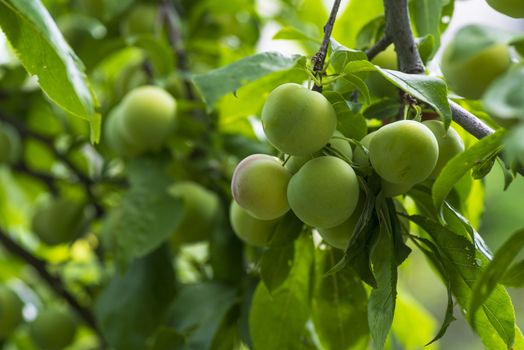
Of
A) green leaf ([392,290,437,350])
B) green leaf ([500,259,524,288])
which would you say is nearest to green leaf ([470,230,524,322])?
green leaf ([500,259,524,288])

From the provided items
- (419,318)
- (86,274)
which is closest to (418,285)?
(86,274)

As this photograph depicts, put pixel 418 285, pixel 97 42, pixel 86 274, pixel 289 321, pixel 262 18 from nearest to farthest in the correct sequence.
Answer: pixel 289 321 → pixel 97 42 → pixel 262 18 → pixel 86 274 → pixel 418 285

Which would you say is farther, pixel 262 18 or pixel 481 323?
pixel 262 18

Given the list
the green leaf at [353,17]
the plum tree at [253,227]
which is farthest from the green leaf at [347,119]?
the green leaf at [353,17]

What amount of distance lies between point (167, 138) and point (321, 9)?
44cm

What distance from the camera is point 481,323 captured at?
542 millimetres

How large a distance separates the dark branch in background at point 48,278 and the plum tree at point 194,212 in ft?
0.93

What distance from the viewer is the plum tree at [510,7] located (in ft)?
1.64

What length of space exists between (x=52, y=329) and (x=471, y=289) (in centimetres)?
75

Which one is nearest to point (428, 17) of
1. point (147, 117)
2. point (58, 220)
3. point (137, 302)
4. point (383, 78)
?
point (383, 78)

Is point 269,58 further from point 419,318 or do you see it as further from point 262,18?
point 262,18

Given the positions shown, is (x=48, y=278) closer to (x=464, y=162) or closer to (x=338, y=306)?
(x=338, y=306)

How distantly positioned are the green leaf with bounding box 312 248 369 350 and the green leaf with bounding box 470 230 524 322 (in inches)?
8.0

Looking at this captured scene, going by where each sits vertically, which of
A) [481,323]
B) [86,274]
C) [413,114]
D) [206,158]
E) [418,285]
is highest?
[413,114]
